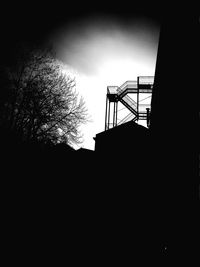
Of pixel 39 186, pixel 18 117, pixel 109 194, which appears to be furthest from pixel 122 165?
pixel 18 117

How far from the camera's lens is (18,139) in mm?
13555

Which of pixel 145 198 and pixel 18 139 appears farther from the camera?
pixel 18 139

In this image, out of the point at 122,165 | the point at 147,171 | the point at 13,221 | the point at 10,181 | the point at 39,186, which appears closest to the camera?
the point at 13,221

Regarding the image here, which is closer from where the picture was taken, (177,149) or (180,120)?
(180,120)

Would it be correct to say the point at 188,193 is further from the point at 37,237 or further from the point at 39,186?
the point at 39,186

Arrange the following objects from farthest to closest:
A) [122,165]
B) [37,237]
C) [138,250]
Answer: [122,165] → [37,237] → [138,250]

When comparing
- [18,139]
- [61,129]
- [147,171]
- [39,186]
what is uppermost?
[61,129]

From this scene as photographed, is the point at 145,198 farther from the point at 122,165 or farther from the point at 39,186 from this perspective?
the point at 39,186

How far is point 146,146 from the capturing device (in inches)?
657

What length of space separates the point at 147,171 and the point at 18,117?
489 inches

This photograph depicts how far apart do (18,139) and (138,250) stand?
11457mm

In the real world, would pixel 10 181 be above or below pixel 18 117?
below

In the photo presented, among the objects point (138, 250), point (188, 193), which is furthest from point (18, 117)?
point (188, 193)

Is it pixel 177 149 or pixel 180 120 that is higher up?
pixel 180 120
